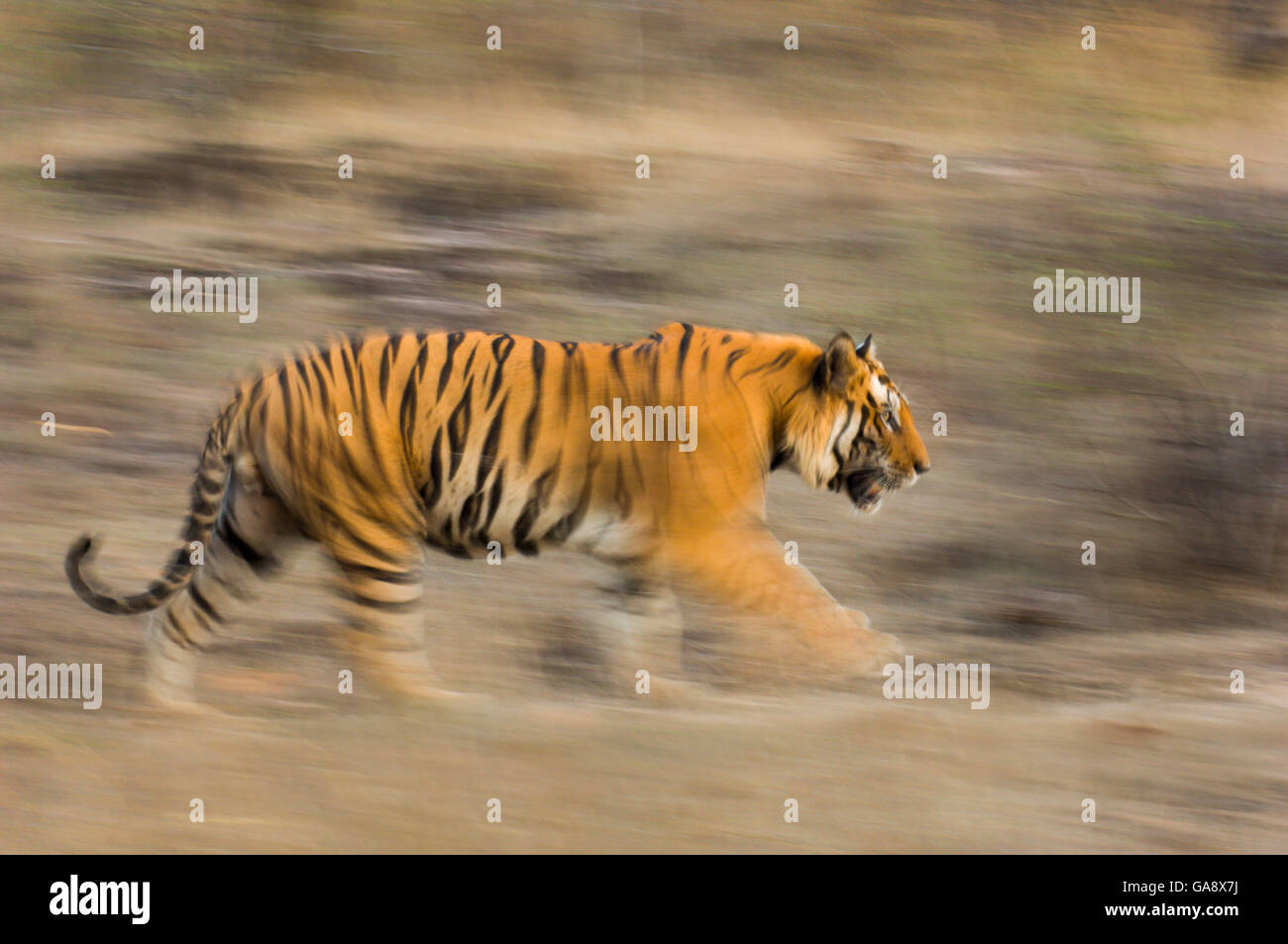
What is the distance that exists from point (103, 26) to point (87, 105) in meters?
0.61

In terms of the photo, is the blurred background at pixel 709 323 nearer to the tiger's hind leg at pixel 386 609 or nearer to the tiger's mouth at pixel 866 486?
the tiger's hind leg at pixel 386 609

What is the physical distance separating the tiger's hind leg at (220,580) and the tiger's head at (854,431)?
1.77 meters

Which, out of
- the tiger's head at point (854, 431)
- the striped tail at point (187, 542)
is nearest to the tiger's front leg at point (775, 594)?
the tiger's head at point (854, 431)

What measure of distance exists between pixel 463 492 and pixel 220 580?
33.6 inches

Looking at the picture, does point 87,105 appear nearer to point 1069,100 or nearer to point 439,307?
point 439,307

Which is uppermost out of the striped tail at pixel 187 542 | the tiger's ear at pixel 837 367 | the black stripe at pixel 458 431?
the tiger's ear at pixel 837 367

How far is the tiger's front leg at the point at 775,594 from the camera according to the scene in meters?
5.12

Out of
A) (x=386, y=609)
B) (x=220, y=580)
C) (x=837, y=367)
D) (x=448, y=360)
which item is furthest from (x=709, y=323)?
(x=220, y=580)

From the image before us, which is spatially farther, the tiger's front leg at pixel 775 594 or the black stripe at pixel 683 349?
the black stripe at pixel 683 349

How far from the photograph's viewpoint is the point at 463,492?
203 inches

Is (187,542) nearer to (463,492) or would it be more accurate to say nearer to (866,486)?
(463,492)

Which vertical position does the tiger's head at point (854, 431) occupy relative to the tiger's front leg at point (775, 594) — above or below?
above

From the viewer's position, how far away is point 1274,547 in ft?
23.1

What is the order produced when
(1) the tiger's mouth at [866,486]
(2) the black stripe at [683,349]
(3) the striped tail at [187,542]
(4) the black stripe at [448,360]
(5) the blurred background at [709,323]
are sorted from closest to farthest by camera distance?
1. (5) the blurred background at [709,323]
2. (3) the striped tail at [187,542]
3. (4) the black stripe at [448,360]
4. (2) the black stripe at [683,349]
5. (1) the tiger's mouth at [866,486]
